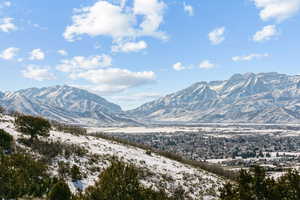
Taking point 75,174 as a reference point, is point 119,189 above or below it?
above

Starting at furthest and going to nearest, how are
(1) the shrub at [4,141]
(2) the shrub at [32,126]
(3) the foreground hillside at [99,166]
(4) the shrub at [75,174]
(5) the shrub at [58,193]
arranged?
(2) the shrub at [32,126]
(3) the foreground hillside at [99,166]
(1) the shrub at [4,141]
(4) the shrub at [75,174]
(5) the shrub at [58,193]

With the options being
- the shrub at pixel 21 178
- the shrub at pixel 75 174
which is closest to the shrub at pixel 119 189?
the shrub at pixel 21 178

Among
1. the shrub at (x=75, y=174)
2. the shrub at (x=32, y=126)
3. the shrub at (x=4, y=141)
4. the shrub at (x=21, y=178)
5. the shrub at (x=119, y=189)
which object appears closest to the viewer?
the shrub at (x=119, y=189)

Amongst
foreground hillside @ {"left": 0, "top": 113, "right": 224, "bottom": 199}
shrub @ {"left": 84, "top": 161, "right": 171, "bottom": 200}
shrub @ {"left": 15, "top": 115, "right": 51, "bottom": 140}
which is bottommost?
foreground hillside @ {"left": 0, "top": 113, "right": 224, "bottom": 199}

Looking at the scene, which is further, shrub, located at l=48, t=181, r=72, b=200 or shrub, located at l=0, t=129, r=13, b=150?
shrub, located at l=0, t=129, r=13, b=150

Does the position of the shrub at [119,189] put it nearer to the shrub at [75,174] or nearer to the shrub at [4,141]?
the shrub at [75,174]

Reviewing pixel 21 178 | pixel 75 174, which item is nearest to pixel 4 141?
pixel 75 174

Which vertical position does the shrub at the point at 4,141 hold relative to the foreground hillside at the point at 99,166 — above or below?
above

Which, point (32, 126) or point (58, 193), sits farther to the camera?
point (32, 126)

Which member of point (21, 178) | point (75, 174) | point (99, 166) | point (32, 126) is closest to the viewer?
point (21, 178)

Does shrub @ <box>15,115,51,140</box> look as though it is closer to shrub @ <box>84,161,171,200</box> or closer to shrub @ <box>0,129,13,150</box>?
shrub @ <box>0,129,13,150</box>

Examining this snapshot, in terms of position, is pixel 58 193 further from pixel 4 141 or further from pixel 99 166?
pixel 99 166

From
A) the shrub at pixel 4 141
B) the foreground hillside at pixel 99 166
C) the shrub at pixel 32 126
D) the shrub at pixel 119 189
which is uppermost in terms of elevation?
the shrub at pixel 32 126

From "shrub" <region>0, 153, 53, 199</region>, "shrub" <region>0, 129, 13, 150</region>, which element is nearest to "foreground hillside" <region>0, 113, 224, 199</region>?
"shrub" <region>0, 129, 13, 150</region>
